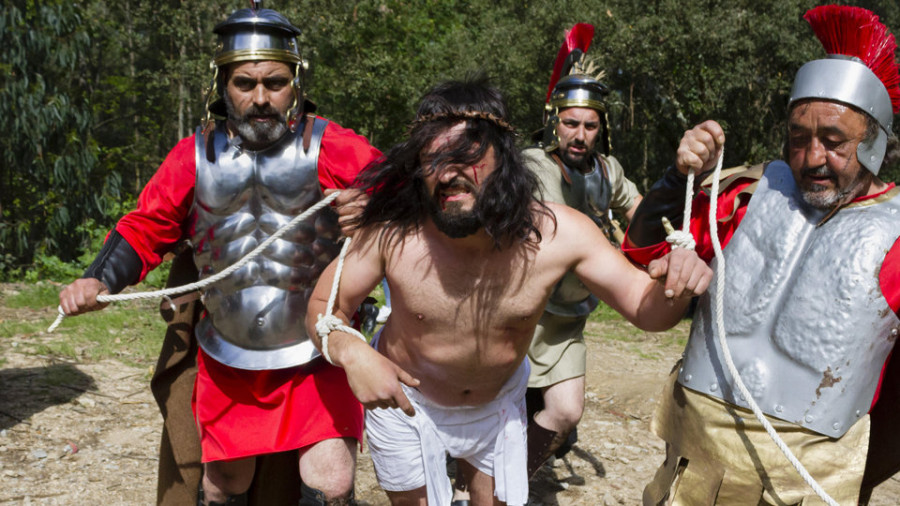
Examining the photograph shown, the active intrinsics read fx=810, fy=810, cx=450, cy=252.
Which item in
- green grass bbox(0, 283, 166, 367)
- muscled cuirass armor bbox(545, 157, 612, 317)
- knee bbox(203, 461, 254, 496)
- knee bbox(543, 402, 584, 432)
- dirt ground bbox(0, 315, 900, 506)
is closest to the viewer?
knee bbox(203, 461, 254, 496)

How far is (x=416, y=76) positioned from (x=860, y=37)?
13.9m

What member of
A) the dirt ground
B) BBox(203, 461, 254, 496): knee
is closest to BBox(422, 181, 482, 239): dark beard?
BBox(203, 461, 254, 496): knee

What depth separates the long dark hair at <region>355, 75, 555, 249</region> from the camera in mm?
2354

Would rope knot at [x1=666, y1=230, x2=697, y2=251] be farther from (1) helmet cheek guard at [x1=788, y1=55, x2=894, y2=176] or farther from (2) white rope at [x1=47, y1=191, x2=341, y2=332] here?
(2) white rope at [x1=47, y1=191, x2=341, y2=332]

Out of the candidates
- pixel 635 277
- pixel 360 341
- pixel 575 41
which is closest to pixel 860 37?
pixel 635 277

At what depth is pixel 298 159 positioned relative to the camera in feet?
10.2

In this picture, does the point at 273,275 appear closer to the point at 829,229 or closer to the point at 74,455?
the point at 829,229

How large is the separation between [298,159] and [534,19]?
11.9 meters

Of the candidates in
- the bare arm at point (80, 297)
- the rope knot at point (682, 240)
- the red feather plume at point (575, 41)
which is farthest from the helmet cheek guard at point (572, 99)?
the bare arm at point (80, 297)

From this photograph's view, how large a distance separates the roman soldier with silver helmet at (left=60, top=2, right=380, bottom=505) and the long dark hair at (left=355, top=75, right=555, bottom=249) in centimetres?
54

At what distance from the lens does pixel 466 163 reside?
91.4 inches

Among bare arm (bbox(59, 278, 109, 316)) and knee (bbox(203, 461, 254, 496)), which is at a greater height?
bare arm (bbox(59, 278, 109, 316))

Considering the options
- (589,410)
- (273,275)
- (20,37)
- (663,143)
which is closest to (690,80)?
(663,143)

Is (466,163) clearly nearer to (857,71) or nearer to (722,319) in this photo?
(722,319)
